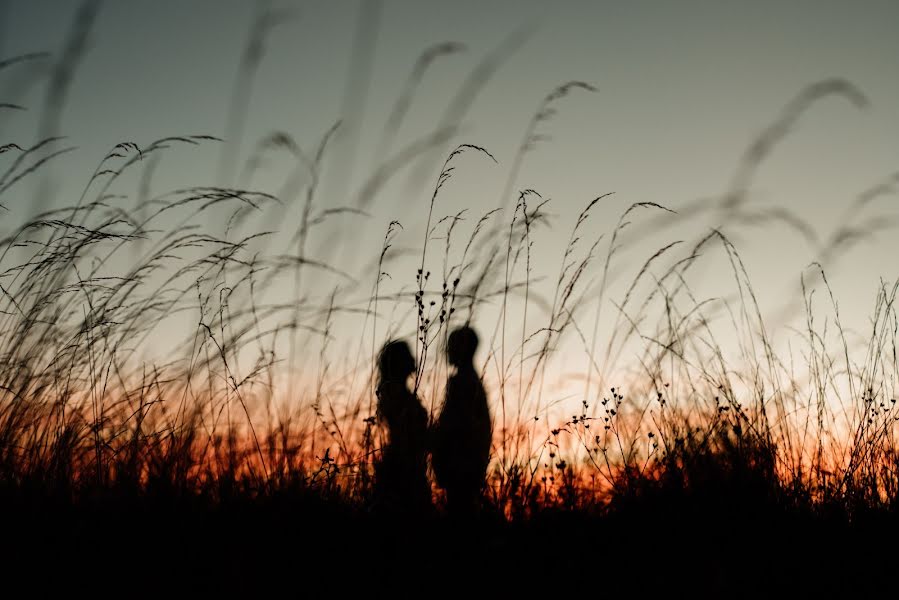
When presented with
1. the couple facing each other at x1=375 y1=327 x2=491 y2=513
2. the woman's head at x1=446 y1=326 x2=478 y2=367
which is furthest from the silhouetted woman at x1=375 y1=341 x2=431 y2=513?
the woman's head at x1=446 y1=326 x2=478 y2=367

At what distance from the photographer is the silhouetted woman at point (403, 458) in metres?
1.59

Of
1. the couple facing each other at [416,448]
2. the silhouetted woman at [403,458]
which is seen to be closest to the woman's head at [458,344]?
the couple facing each other at [416,448]

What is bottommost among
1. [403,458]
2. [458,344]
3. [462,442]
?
[403,458]

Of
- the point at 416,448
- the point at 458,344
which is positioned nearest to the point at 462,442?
the point at 458,344

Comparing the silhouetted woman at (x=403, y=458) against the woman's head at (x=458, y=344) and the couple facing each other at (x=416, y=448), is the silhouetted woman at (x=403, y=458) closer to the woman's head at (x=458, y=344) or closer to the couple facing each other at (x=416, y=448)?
the couple facing each other at (x=416, y=448)

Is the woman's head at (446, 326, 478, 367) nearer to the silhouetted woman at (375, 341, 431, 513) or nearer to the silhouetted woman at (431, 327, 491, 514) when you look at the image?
the silhouetted woman at (431, 327, 491, 514)

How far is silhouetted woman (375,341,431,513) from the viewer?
5.22 feet

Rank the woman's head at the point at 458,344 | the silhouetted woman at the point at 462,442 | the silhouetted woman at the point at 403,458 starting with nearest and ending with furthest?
the silhouetted woman at the point at 403,458, the silhouetted woman at the point at 462,442, the woman's head at the point at 458,344

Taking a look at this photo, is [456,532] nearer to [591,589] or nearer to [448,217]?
[591,589]

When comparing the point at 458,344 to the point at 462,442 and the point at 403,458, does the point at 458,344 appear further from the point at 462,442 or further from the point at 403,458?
the point at 403,458

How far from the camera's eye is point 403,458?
71.5 inches

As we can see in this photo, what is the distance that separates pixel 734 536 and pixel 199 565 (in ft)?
3.77

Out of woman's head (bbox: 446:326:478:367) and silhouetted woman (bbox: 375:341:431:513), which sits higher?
woman's head (bbox: 446:326:478:367)

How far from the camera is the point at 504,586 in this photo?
1169 mm
